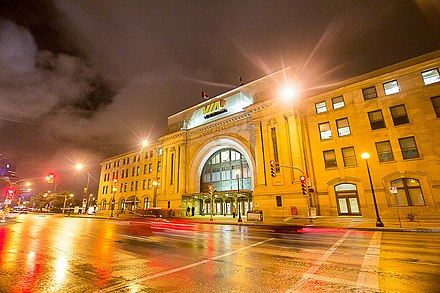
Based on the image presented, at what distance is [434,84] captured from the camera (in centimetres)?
2247

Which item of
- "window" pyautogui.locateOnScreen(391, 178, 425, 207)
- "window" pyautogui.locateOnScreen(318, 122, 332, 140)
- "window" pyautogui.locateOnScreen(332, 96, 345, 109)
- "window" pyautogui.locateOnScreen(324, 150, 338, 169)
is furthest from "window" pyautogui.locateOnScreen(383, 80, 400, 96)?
"window" pyautogui.locateOnScreen(391, 178, 425, 207)

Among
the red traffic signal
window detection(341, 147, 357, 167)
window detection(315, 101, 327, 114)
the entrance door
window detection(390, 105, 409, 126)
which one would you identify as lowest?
the entrance door

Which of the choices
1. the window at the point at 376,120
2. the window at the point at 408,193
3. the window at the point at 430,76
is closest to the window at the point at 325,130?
the window at the point at 376,120

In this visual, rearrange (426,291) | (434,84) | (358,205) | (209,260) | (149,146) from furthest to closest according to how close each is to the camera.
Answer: (149,146) → (358,205) → (434,84) → (209,260) → (426,291)

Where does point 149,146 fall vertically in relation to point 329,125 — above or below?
above

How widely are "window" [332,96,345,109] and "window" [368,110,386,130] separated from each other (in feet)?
11.8

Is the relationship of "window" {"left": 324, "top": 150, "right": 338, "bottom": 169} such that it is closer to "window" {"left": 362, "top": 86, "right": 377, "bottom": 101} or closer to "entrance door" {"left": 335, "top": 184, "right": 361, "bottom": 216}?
"entrance door" {"left": 335, "top": 184, "right": 361, "bottom": 216}

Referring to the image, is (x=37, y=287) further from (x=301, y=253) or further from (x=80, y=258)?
(x=301, y=253)

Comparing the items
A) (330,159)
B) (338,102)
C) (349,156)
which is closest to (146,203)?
(330,159)

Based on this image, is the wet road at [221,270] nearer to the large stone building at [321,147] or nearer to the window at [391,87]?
the large stone building at [321,147]

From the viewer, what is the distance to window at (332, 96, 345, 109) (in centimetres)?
2817

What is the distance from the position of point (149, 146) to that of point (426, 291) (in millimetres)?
54515

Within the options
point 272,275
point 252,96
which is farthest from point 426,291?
point 252,96

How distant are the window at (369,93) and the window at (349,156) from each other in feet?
22.2
